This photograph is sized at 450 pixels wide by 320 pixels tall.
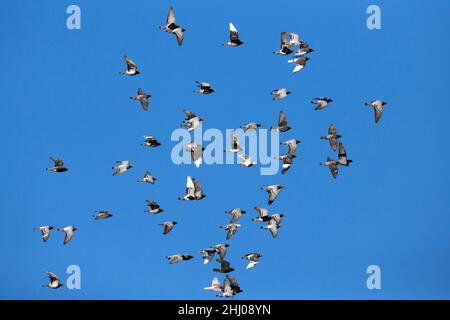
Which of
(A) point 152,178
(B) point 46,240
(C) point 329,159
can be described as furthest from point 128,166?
(C) point 329,159

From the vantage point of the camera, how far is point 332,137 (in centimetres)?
3453

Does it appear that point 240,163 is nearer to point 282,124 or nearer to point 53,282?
point 282,124

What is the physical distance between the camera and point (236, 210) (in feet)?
117

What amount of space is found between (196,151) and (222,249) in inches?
126

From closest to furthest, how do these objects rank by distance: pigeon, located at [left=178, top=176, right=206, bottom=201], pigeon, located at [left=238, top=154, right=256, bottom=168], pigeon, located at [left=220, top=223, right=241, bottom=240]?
1. pigeon, located at [left=178, top=176, right=206, bottom=201]
2. pigeon, located at [left=220, top=223, right=241, bottom=240]
3. pigeon, located at [left=238, top=154, right=256, bottom=168]

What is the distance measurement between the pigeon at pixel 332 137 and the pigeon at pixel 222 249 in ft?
15.2

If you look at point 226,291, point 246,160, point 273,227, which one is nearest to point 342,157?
point 246,160

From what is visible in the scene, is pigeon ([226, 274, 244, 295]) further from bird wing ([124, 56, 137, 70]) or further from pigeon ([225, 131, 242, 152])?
bird wing ([124, 56, 137, 70])

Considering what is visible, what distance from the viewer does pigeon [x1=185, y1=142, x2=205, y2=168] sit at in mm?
33594

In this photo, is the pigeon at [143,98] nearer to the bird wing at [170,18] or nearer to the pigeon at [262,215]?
the bird wing at [170,18]

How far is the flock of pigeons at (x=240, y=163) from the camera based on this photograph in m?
33.8

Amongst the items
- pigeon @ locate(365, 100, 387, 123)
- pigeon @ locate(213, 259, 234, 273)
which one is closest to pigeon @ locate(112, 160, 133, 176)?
pigeon @ locate(213, 259, 234, 273)

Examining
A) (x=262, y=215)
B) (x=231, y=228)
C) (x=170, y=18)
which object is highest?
(x=170, y=18)

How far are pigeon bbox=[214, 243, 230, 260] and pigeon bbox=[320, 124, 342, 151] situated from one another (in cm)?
462
